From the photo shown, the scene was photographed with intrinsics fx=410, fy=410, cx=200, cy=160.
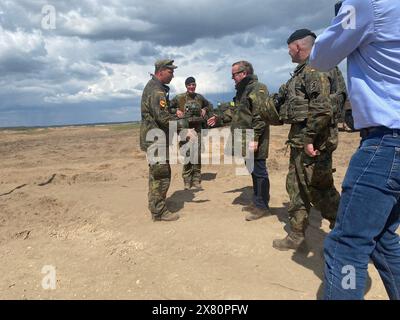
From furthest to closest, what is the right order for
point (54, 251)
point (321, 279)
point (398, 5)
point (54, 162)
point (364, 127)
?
point (54, 162), point (54, 251), point (321, 279), point (364, 127), point (398, 5)

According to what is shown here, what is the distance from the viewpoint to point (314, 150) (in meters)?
3.66

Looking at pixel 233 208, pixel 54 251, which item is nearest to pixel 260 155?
pixel 233 208

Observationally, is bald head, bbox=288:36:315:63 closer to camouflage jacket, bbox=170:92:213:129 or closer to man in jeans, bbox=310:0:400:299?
man in jeans, bbox=310:0:400:299

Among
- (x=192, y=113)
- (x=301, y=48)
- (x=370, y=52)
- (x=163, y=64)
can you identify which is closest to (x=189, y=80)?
(x=192, y=113)

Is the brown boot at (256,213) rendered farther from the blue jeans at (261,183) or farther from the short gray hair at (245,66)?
the short gray hair at (245,66)

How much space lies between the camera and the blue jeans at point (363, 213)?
2072 millimetres

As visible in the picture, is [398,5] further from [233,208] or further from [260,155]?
[233,208]

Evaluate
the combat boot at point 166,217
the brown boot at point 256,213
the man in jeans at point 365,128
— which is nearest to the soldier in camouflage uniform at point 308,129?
the brown boot at point 256,213

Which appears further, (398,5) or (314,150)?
(314,150)

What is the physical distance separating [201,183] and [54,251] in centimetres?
390

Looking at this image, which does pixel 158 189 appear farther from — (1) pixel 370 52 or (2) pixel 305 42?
(1) pixel 370 52

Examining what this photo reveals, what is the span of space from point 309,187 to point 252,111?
67.1 inches

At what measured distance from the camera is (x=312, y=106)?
3562 mm

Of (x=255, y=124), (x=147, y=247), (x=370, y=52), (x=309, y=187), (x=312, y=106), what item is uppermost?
(x=370, y=52)
